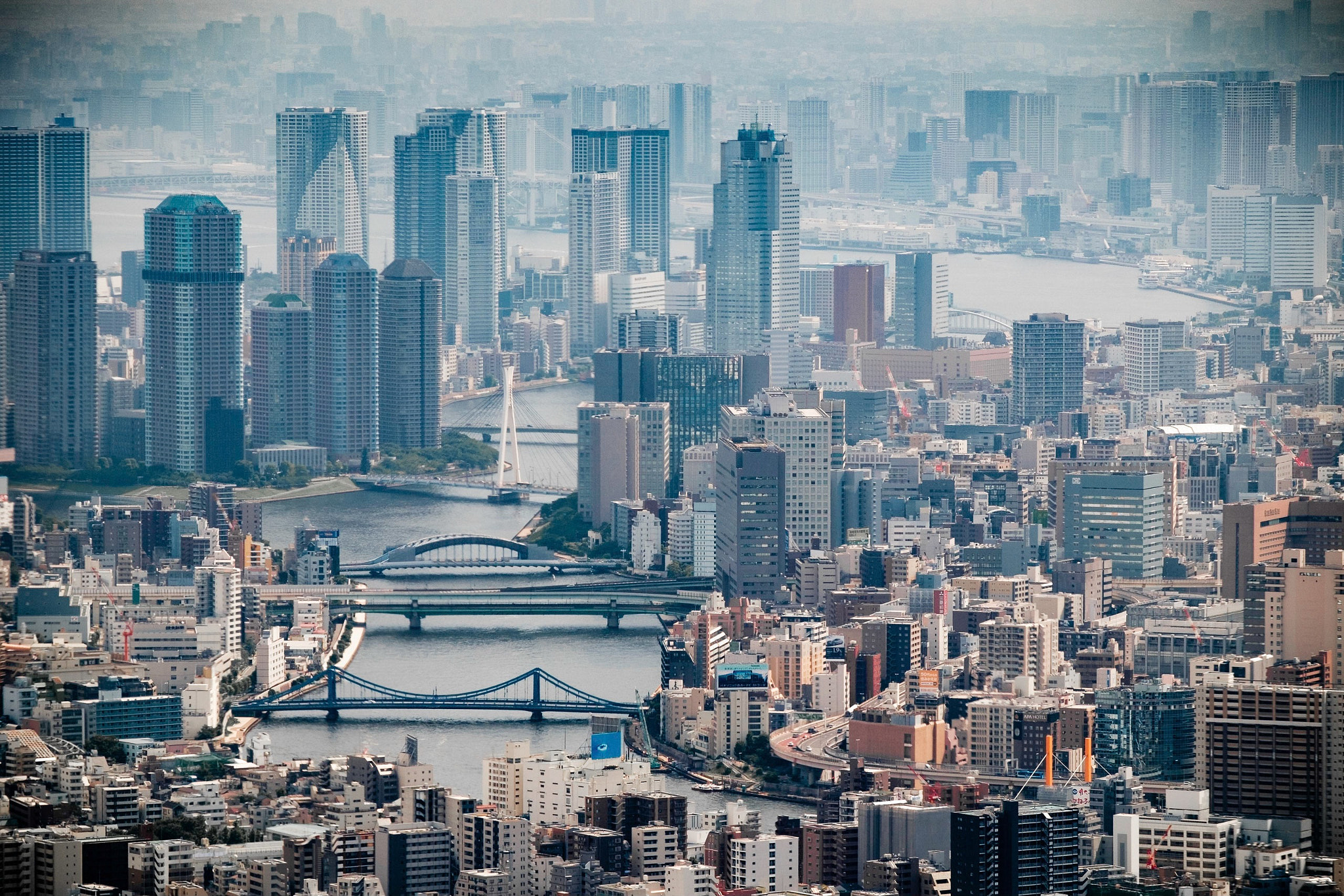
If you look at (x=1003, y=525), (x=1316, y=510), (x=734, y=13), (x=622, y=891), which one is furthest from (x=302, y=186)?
(x=622, y=891)

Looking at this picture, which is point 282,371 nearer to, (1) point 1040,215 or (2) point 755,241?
(2) point 755,241

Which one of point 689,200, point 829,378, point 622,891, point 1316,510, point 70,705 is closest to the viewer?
point 622,891

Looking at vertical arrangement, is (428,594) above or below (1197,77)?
below

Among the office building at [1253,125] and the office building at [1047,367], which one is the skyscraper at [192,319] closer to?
the office building at [1047,367]

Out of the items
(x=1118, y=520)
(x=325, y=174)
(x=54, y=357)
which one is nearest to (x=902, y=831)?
(x=1118, y=520)

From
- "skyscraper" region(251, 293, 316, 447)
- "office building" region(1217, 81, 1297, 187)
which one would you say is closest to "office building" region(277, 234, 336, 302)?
"skyscraper" region(251, 293, 316, 447)

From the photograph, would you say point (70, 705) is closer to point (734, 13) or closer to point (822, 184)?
point (734, 13)

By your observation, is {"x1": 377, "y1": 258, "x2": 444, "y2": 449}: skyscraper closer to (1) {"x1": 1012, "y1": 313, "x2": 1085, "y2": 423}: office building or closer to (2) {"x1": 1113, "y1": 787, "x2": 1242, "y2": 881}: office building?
(1) {"x1": 1012, "y1": 313, "x2": 1085, "y2": 423}: office building
